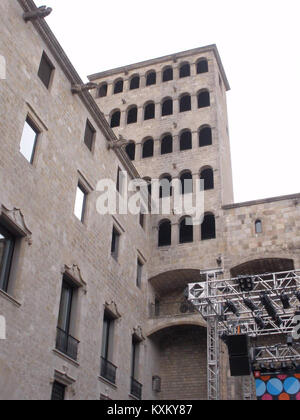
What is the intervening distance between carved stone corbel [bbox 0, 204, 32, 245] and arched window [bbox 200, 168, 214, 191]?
14.5m

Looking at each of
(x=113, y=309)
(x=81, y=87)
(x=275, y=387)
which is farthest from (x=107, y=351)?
(x=81, y=87)

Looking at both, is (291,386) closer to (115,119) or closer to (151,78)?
(115,119)

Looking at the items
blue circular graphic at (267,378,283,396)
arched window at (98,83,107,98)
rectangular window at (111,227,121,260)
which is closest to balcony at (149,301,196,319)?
rectangular window at (111,227,121,260)

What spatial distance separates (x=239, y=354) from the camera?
1831 centimetres

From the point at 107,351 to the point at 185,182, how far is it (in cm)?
1162

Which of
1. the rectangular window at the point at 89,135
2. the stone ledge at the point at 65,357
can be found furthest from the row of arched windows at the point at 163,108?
the stone ledge at the point at 65,357

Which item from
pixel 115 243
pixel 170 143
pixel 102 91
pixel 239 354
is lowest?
pixel 239 354

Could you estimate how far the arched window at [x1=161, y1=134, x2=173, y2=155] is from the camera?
101ft

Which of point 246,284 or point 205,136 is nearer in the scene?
point 246,284

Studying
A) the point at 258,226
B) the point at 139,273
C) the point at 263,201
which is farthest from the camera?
the point at 263,201

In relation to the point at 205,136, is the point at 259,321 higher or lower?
lower

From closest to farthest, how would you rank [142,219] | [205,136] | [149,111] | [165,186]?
[142,219]
[165,186]
[205,136]
[149,111]
